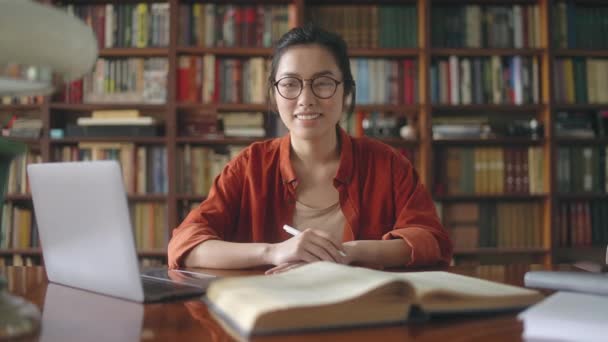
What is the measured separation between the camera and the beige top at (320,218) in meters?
1.60

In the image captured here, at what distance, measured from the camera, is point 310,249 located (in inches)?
44.4

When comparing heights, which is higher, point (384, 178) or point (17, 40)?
point (17, 40)

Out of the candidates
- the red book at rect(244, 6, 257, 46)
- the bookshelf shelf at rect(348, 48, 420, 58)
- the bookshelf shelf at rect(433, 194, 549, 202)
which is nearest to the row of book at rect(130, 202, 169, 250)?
the red book at rect(244, 6, 257, 46)

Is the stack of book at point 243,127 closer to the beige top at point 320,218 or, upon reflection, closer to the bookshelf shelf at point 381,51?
the bookshelf shelf at point 381,51

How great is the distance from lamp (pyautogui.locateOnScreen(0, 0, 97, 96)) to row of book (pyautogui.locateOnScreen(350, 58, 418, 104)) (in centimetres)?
254

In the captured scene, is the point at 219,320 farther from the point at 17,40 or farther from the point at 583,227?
the point at 583,227

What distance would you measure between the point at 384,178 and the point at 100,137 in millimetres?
1949

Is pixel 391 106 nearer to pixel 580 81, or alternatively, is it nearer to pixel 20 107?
pixel 580 81

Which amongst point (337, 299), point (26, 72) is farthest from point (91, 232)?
point (337, 299)

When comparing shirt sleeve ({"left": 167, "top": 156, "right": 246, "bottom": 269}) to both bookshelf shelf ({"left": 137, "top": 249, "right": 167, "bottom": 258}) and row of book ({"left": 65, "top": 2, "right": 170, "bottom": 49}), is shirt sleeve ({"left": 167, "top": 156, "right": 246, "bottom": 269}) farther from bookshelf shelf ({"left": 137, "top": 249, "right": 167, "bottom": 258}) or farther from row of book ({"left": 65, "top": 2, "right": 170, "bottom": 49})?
row of book ({"left": 65, "top": 2, "right": 170, "bottom": 49})

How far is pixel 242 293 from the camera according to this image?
0.67 m

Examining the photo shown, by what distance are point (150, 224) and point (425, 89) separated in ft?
5.37

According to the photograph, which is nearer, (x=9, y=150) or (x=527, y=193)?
(x=9, y=150)

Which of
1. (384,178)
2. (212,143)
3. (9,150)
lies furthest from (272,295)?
(212,143)
